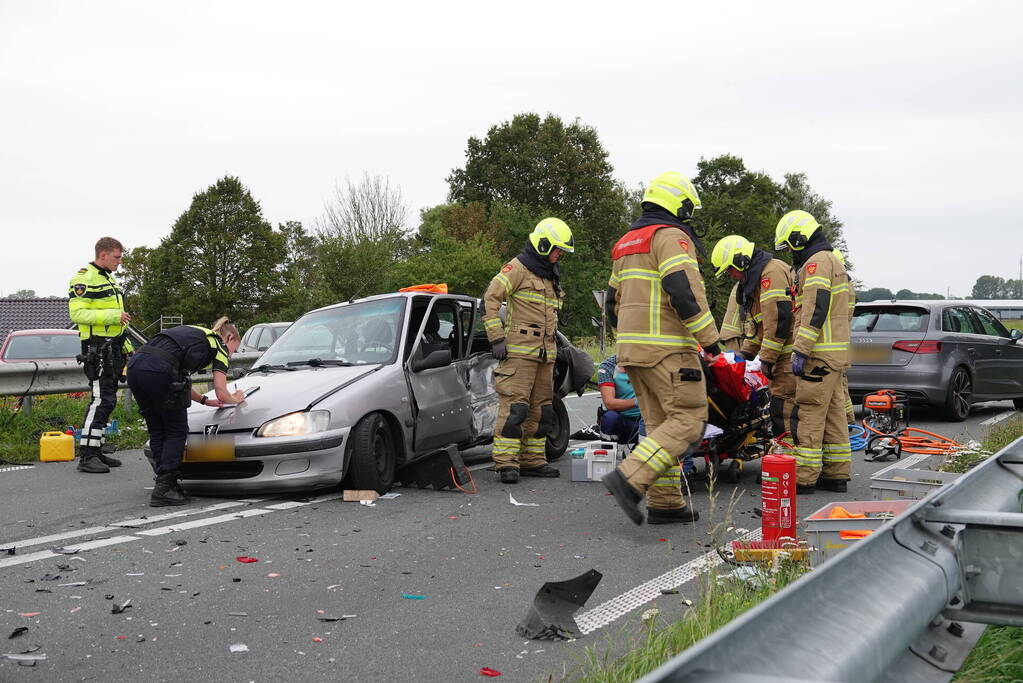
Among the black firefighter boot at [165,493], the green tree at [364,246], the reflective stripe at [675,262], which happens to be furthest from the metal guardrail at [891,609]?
the green tree at [364,246]

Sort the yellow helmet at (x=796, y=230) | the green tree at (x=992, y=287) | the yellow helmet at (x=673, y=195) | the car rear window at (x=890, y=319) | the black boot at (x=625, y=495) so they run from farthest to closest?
1. the green tree at (x=992, y=287)
2. the car rear window at (x=890, y=319)
3. the yellow helmet at (x=796, y=230)
4. the yellow helmet at (x=673, y=195)
5. the black boot at (x=625, y=495)

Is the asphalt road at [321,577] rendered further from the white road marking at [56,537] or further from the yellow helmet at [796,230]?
the yellow helmet at [796,230]

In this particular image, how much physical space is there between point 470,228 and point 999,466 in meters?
41.9

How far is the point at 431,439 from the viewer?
8.16 meters

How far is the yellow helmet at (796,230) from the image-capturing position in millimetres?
A: 7805

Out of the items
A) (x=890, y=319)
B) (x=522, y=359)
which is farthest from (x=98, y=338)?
(x=890, y=319)

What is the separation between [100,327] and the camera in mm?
9398

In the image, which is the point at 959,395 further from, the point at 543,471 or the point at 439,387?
the point at 439,387

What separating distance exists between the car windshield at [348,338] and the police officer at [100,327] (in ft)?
5.83

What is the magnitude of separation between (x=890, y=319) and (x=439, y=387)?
7176 mm

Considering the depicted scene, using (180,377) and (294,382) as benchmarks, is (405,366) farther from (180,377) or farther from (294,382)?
(180,377)

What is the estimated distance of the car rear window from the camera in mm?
12656

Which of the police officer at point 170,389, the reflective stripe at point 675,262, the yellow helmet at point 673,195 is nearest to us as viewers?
the reflective stripe at point 675,262

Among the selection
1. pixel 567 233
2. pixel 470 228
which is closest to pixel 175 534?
pixel 567 233
